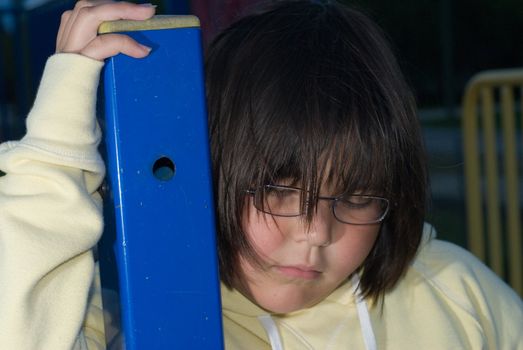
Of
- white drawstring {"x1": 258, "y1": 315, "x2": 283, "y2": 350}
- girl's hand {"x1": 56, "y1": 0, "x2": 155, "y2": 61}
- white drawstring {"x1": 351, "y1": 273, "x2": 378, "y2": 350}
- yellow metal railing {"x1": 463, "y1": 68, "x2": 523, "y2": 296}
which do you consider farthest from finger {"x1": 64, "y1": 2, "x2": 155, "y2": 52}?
yellow metal railing {"x1": 463, "y1": 68, "x2": 523, "y2": 296}

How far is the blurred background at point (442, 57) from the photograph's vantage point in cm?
327

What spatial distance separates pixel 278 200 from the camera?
129 cm

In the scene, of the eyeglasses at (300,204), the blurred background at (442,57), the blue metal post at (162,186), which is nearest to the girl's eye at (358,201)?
the eyeglasses at (300,204)

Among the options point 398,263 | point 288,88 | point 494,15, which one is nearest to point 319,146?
point 288,88

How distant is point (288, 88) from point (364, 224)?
238 millimetres

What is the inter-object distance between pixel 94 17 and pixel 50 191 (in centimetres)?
20

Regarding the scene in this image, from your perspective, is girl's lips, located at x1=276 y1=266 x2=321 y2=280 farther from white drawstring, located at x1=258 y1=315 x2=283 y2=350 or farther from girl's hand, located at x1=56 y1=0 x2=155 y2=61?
girl's hand, located at x1=56 y1=0 x2=155 y2=61

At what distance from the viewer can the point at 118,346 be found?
121 centimetres

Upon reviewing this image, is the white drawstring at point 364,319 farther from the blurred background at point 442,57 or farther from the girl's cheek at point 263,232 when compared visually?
the blurred background at point 442,57

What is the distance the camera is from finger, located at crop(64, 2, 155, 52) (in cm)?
98

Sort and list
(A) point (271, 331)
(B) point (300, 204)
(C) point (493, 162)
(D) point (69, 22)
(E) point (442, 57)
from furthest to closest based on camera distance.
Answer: (E) point (442, 57)
(C) point (493, 162)
(A) point (271, 331)
(B) point (300, 204)
(D) point (69, 22)

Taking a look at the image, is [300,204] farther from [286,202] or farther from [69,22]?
[69,22]

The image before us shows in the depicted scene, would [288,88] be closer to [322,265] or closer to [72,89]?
[322,265]

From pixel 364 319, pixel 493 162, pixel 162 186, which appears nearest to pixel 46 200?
pixel 162 186
